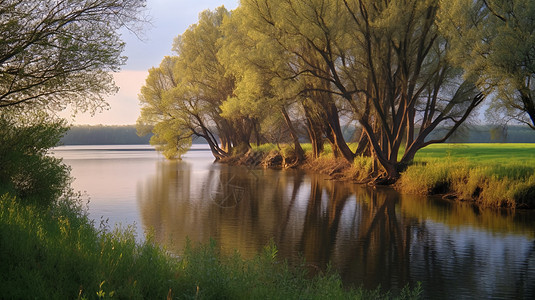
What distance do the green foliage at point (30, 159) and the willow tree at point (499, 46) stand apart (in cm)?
→ 1680

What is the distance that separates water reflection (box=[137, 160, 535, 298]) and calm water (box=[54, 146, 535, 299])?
29 mm

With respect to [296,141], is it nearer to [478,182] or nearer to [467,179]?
[467,179]

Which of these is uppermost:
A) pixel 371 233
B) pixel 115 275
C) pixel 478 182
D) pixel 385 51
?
pixel 385 51

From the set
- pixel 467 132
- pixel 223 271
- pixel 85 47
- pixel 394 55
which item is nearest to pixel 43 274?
pixel 223 271

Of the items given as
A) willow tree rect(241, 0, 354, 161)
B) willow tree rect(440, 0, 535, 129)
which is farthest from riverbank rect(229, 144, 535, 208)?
willow tree rect(241, 0, 354, 161)

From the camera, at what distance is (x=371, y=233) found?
57.1 feet

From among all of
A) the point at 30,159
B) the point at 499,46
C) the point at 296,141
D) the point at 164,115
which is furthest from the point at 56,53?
the point at 164,115

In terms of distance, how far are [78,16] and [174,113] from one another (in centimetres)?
4242

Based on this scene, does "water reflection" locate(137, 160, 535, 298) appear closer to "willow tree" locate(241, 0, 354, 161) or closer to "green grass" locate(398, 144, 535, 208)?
"green grass" locate(398, 144, 535, 208)

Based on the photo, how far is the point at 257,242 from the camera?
15148 millimetres

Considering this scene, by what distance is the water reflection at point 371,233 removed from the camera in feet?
38.4

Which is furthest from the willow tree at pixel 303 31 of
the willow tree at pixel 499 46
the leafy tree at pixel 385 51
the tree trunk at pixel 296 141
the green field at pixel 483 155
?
the tree trunk at pixel 296 141

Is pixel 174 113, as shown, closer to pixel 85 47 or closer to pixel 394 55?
pixel 394 55

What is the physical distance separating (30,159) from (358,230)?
11250mm
